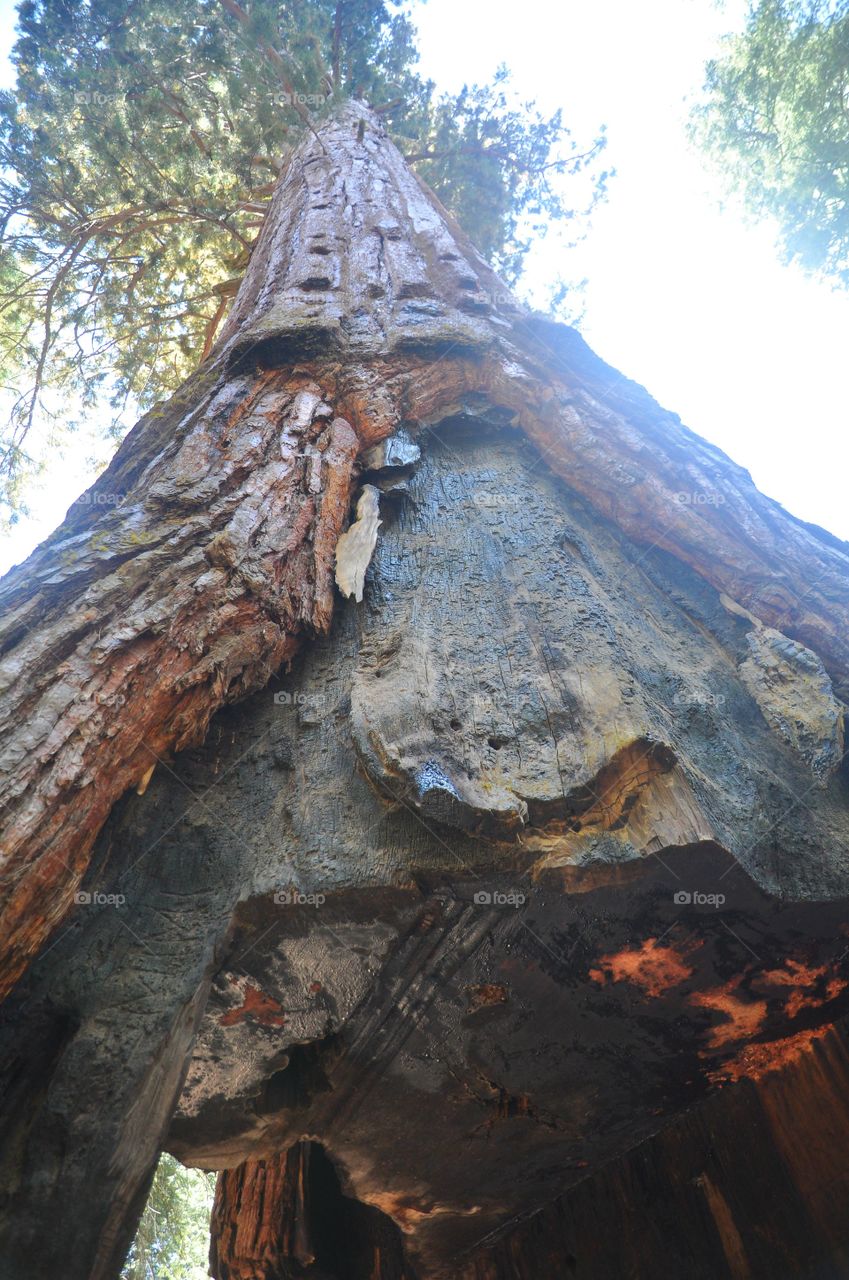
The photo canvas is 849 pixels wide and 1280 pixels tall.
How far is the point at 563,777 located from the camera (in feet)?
5.77

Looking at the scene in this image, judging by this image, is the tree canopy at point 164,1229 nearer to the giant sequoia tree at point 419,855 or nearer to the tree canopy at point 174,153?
the giant sequoia tree at point 419,855

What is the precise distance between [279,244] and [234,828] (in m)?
3.90

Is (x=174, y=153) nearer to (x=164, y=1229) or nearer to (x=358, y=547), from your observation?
(x=358, y=547)

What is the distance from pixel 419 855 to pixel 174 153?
25.5 ft

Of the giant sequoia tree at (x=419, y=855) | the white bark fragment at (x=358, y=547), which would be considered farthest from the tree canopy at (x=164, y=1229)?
the white bark fragment at (x=358, y=547)

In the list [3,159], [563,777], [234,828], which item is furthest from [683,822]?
[3,159]

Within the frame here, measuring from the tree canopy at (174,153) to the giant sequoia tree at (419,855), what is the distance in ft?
17.1

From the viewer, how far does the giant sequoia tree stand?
1653mm

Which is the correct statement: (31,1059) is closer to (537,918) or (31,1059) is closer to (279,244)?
(537,918)

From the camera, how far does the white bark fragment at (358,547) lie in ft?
8.20

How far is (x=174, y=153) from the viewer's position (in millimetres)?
7113

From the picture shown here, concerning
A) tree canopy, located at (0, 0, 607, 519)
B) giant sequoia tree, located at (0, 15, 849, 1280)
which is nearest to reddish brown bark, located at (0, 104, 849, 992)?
giant sequoia tree, located at (0, 15, 849, 1280)

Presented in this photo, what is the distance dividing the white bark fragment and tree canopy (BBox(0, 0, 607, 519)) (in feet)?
17.3

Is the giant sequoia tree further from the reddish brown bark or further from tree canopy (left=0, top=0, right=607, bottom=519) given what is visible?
tree canopy (left=0, top=0, right=607, bottom=519)
